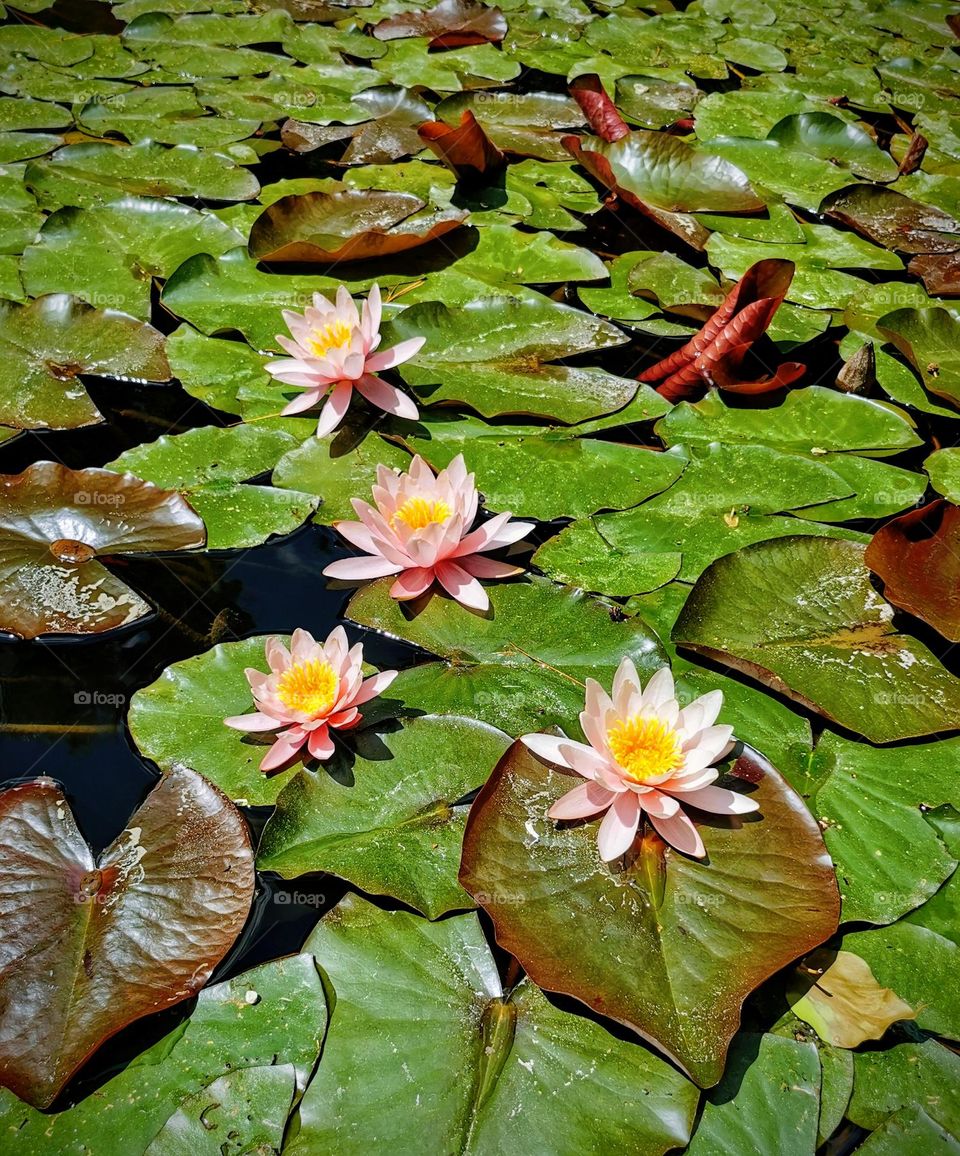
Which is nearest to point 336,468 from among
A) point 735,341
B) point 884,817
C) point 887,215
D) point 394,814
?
point 394,814

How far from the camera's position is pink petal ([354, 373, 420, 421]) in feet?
8.77

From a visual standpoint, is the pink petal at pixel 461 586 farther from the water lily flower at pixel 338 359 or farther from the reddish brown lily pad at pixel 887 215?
the reddish brown lily pad at pixel 887 215

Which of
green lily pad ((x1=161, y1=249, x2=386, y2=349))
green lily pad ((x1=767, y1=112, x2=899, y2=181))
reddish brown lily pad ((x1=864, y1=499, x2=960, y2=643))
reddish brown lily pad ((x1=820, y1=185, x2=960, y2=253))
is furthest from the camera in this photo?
green lily pad ((x1=767, y1=112, x2=899, y2=181))

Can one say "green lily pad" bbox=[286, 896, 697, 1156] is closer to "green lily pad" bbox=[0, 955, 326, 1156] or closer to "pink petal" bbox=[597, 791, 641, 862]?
"green lily pad" bbox=[0, 955, 326, 1156]

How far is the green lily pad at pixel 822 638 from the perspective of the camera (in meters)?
1.92

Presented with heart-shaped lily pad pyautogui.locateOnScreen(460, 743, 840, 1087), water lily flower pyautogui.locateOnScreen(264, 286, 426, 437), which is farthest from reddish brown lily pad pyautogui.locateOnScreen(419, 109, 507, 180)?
heart-shaped lily pad pyautogui.locateOnScreen(460, 743, 840, 1087)

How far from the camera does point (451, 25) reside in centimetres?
570

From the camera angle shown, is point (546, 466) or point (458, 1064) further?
point (546, 466)

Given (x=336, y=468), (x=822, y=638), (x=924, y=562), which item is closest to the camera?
(x=822, y=638)

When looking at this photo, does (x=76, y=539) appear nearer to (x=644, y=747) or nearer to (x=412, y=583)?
(x=412, y=583)

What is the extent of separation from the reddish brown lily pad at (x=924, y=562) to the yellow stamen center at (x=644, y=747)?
0.82 meters

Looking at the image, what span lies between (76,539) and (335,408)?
2.84 feet

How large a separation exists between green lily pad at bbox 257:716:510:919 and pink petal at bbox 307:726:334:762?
4 centimetres

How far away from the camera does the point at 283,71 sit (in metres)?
5.12
